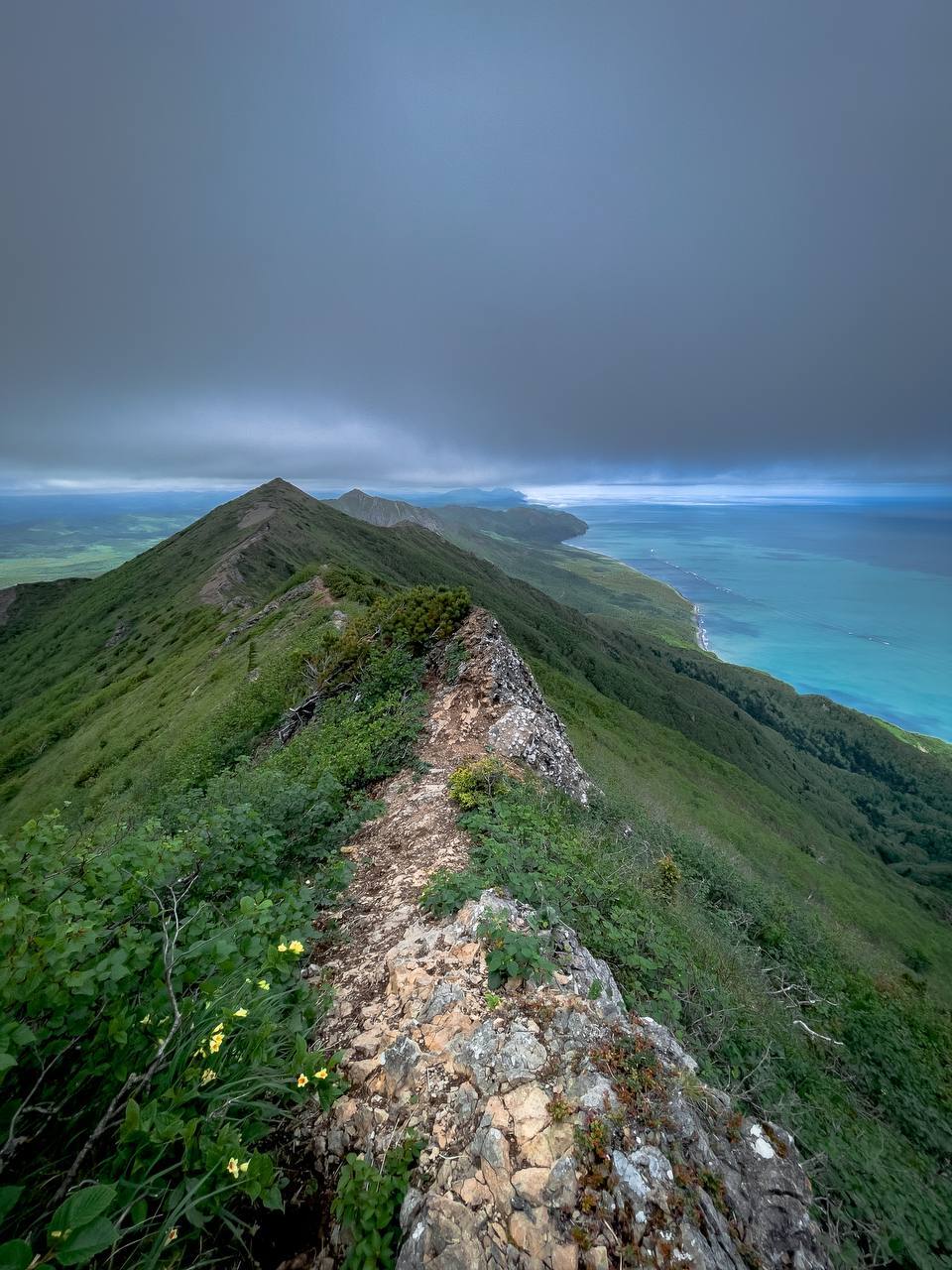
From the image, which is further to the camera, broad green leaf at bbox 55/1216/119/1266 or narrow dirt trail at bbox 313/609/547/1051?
narrow dirt trail at bbox 313/609/547/1051

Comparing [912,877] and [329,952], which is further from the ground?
[329,952]

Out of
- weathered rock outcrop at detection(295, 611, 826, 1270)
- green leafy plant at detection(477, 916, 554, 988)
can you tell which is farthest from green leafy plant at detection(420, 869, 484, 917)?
green leafy plant at detection(477, 916, 554, 988)

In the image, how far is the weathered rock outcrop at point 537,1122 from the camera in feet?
10.0

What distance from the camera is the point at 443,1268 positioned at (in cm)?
290

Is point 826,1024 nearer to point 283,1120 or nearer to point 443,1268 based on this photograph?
point 443,1268

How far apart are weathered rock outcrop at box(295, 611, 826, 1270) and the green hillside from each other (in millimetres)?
876

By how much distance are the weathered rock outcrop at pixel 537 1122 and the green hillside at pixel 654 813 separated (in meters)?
0.88

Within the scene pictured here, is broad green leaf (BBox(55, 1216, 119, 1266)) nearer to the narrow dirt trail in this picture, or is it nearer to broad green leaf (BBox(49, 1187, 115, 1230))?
Answer: broad green leaf (BBox(49, 1187, 115, 1230))

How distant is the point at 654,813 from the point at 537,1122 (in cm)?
1710

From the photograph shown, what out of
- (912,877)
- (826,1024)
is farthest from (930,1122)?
(912,877)

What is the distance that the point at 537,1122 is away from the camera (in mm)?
3598

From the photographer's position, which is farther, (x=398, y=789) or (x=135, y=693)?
(x=135, y=693)

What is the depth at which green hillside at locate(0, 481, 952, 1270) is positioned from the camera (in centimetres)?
588

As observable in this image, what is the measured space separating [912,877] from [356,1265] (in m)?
114
